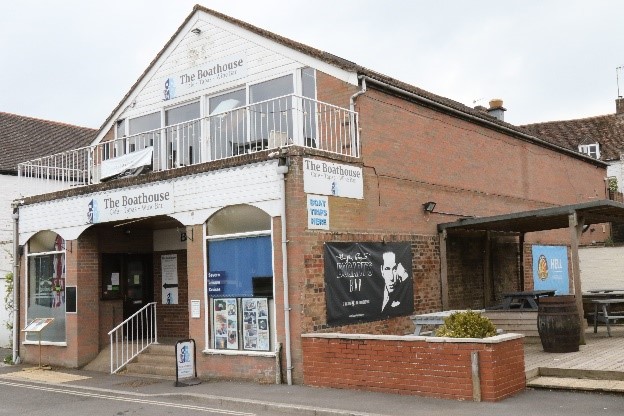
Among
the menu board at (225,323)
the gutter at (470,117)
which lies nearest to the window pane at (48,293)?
the menu board at (225,323)

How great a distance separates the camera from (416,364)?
9477 millimetres

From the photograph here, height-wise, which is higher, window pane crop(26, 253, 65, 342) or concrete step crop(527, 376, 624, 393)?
window pane crop(26, 253, 65, 342)

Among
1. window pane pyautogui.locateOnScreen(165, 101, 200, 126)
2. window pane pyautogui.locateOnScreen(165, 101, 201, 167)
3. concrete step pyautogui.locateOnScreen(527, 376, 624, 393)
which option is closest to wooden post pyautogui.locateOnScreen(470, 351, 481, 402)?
concrete step pyautogui.locateOnScreen(527, 376, 624, 393)

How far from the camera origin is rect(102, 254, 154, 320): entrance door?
627 inches

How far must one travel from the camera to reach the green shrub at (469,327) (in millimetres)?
9656

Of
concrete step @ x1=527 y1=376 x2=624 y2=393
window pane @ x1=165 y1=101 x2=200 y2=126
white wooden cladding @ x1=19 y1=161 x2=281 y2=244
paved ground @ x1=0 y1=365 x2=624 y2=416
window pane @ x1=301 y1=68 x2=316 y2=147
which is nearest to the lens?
paved ground @ x1=0 y1=365 x2=624 y2=416

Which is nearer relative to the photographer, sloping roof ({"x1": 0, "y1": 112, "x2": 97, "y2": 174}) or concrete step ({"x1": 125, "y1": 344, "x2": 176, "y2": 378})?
concrete step ({"x1": 125, "y1": 344, "x2": 176, "y2": 378})

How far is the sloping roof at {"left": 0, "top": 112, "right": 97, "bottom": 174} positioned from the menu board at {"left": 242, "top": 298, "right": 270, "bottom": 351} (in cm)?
1498

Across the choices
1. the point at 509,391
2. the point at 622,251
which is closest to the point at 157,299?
the point at 509,391

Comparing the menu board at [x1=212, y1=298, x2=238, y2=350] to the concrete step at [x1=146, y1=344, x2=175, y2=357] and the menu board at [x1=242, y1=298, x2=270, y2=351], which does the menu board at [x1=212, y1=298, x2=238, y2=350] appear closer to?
the menu board at [x1=242, y1=298, x2=270, y2=351]

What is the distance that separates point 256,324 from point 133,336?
212 inches

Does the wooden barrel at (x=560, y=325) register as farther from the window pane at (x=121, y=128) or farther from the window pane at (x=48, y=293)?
the window pane at (x=121, y=128)

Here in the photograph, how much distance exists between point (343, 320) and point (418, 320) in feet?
5.13

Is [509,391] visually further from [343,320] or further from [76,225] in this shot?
[76,225]
